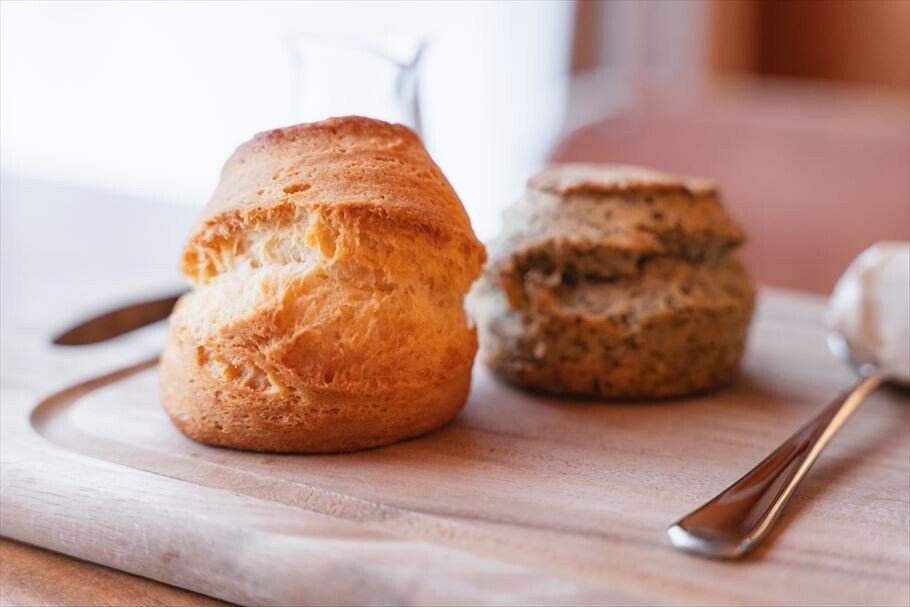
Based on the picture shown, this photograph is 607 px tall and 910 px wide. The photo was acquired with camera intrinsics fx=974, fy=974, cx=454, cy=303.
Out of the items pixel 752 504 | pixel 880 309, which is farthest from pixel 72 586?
pixel 880 309

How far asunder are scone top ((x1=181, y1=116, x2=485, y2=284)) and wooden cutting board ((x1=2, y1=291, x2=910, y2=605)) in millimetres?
213

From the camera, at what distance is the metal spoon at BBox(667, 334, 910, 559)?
0.77 meters

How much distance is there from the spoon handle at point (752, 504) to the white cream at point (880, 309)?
243mm

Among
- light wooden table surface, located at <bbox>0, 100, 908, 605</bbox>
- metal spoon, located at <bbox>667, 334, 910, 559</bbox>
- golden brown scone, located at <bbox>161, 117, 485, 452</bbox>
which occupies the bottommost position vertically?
light wooden table surface, located at <bbox>0, 100, 908, 605</bbox>

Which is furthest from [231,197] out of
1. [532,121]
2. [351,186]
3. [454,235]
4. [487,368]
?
[532,121]

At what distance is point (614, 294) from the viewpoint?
3.95 feet

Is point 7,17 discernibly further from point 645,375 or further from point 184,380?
point 645,375

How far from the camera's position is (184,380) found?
994 mm

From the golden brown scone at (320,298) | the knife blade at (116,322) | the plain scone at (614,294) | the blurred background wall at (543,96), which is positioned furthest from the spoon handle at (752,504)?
the knife blade at (116,322)

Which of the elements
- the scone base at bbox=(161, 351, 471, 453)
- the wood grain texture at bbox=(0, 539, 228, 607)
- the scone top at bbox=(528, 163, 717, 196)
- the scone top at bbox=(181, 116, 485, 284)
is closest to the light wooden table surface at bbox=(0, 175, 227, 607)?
the wood grain texture at bbox=(0, 539, 228, 607)

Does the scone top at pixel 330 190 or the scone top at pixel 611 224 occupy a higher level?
the scone top at pixel 330 190

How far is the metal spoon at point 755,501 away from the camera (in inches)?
30.4

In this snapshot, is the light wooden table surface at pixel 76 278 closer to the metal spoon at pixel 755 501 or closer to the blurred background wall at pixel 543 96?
the blurred background wall at pixel 543 96

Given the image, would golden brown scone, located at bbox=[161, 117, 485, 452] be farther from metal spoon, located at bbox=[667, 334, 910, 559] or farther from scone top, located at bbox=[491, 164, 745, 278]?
metal spoon, located at bbox=[667, 334, 910, 559]
